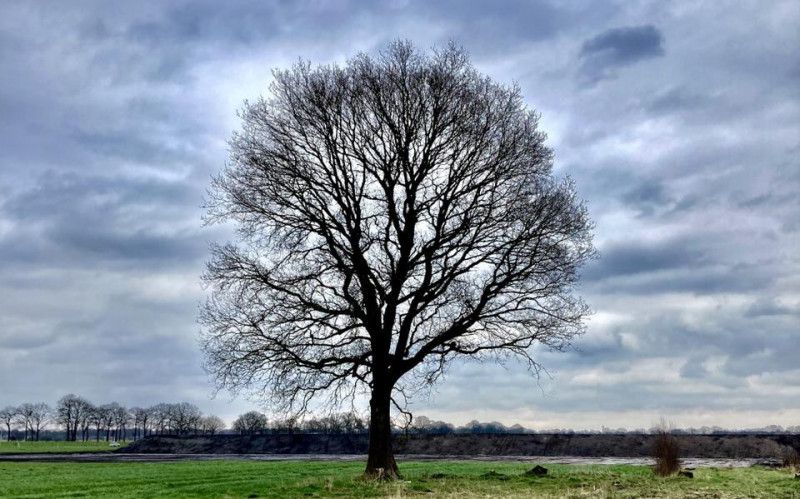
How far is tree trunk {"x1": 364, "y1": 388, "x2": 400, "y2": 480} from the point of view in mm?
24406

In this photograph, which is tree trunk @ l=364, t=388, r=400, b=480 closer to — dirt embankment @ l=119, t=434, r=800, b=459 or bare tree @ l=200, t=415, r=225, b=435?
dirt embankment @ l=119, t=434, r=800, b=459

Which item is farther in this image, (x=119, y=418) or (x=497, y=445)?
(x=119, y=418)

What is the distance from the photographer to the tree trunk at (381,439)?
24406mm

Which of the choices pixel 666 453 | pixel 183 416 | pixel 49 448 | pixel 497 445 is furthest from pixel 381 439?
pixel 183 416

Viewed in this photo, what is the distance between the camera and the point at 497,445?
85312 millimetres

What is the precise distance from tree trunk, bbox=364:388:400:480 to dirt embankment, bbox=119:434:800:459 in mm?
38358

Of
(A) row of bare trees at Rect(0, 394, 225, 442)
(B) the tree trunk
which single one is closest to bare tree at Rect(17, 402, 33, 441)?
(A) row of bare trees at Rect(0, 394, 225, 442)

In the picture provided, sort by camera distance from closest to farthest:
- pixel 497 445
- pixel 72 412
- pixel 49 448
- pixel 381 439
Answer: pixel 381 439, pixel 497 445, pixel 49 448, pixel 72 412

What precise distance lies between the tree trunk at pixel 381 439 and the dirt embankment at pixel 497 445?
126 ft

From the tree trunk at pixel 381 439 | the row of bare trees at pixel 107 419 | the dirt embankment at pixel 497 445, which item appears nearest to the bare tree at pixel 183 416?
the row of bare trees at pixel 107 419

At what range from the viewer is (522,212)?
81.4 ft

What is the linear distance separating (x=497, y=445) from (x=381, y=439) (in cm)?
6433

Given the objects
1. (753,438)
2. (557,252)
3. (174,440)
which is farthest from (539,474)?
(174,440)

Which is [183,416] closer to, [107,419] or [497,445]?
[107,419]
